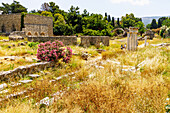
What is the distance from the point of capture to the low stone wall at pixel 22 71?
460cm

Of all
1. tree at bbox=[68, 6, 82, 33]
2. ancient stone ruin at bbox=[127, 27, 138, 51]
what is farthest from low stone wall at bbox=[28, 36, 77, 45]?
A: tree at bbox=[68, 6, 82, 33]

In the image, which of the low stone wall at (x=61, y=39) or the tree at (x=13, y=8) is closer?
the low stone wall at (x=61, y=39)

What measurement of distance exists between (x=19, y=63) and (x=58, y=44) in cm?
205

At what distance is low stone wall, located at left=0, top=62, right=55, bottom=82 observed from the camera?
15.1 ft

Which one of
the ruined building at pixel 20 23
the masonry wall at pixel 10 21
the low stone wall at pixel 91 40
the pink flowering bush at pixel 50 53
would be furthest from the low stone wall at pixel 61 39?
the masonry wall at pixel 10 21

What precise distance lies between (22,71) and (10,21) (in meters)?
24.9

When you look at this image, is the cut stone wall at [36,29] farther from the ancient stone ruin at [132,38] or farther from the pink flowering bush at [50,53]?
the pink flowering bush at [50,53]

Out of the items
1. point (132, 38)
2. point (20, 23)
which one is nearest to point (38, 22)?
point (20, 23)

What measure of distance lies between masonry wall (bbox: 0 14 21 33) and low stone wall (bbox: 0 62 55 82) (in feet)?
74.9

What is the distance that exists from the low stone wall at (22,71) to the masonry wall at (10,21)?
2282 cm

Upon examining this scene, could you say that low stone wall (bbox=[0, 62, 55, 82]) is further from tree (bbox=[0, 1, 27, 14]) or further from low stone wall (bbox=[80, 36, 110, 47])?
tree (bbox=[0, 1, 27, 14])

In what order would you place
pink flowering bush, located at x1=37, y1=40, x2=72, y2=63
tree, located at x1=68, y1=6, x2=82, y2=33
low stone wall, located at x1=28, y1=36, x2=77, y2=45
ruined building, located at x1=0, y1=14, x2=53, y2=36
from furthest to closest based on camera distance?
tree, located at x1=68, y1=6, x2=82, y2=33 < ruined building, located at x1=0, y1=14, x2=53, y2=36 < low stone wall, located at x1=28, y1=36, x2=77, y2=45 < pink flowering bush, located at x1=37, y1=40, x2=72, y2=63

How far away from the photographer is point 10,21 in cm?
2595

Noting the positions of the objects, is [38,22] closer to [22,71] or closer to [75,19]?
[75,19]
